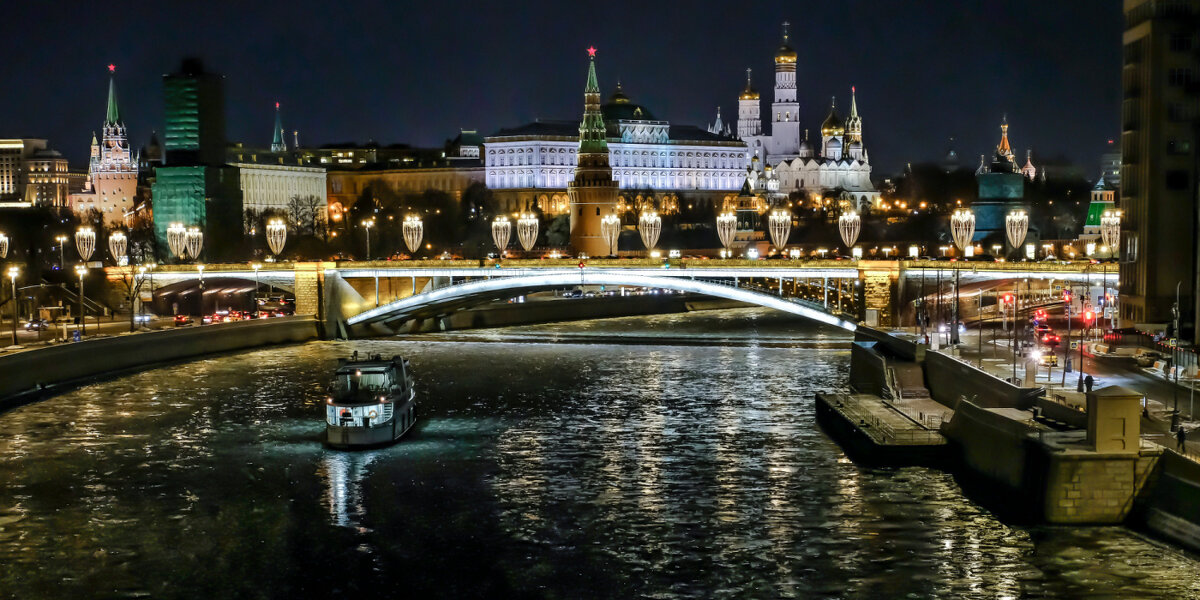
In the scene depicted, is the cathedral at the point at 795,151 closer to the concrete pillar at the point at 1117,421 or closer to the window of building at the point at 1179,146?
the window of building at the point at 1179,146

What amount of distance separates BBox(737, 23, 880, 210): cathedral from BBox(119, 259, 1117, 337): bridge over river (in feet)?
248

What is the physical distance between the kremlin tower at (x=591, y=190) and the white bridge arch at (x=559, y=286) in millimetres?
30904

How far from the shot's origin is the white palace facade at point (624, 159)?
12612cm

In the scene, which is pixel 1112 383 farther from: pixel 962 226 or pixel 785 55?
pixel 785 55

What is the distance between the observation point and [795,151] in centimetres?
15412

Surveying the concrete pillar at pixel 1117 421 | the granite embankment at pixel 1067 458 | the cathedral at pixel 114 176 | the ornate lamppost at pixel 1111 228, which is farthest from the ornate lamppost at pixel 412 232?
the cathedral at pixel 114 176

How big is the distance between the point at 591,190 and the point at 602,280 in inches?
1436

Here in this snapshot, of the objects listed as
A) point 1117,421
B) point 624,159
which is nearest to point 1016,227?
point 1117,421

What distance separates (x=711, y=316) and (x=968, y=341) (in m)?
28.5

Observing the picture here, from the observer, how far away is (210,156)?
80.1m

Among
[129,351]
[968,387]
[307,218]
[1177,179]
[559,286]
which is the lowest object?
[129,351]

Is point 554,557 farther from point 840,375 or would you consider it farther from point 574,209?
point 574,209

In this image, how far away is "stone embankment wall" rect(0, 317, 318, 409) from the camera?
37.3m

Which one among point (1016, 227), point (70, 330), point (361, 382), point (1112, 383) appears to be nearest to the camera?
point (1112, 383)
